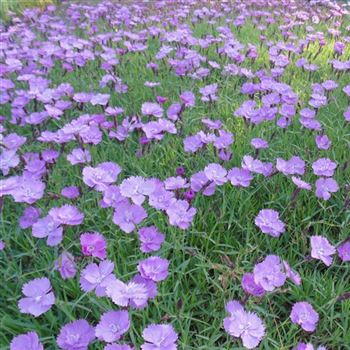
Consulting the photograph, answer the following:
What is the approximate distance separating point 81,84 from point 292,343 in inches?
89.0

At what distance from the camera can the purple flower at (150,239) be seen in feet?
5.02

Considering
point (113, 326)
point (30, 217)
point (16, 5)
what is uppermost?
point (113, 326)

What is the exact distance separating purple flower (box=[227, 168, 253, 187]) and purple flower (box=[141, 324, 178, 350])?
2.52 feet

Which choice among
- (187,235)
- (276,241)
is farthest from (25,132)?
(276,241)

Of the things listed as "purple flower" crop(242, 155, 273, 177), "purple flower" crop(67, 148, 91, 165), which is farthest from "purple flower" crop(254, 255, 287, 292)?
"purple flower" crop(67, 148, 91, 165)

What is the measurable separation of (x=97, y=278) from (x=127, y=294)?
141 mm

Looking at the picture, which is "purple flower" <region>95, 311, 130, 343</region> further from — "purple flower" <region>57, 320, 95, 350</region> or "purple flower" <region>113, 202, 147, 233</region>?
"purple flower" <region>113, 202, 147, 233</region>

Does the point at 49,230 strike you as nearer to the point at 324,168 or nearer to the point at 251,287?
the point at 251,287

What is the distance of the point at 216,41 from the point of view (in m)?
3.61

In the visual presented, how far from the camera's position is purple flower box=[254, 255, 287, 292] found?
136 centimetres

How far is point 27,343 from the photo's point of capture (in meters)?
1.22

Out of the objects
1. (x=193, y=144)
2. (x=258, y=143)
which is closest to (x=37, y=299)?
(x=193, y=144)

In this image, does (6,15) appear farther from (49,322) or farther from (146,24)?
(49,322)

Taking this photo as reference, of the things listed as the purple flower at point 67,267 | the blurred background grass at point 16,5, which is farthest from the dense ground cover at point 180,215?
the blurred background grass at point 16,5
